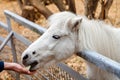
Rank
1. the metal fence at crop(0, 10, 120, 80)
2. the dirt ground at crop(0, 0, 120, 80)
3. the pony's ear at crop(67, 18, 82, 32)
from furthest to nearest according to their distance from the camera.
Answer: the dirt ground at crop(0, 0, 120, 80)
the pony's ear at crop(67, 18, 82, 32)
the metal fence at crop(0, 10, 120, 80)

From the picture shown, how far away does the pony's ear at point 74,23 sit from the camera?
7.02ft

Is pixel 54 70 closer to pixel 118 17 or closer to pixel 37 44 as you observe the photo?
pixel 37 44

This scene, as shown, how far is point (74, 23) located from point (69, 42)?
0.15m

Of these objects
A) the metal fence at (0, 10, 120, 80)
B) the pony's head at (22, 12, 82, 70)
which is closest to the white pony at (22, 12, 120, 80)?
the pony's head at (22, 12, 82, 70)

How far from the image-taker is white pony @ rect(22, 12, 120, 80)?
2.17 metres

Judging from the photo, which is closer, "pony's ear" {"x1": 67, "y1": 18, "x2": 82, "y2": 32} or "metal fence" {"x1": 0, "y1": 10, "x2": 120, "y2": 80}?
"metal fence" {"x1": 0, "y1": 10, "x2": 120, "y2": 80}

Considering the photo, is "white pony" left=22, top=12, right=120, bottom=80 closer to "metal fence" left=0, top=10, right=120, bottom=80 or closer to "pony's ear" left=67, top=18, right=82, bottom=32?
"pony's ear" left=67, top=18, right=82, bottom=32

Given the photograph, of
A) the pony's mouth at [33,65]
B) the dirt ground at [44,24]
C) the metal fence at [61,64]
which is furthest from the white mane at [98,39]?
the dirt ground at [44,24]

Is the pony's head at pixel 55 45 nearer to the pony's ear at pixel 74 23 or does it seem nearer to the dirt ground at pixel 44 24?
the pony's ear at pixel 74 23

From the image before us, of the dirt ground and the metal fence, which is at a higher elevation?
the metal fence

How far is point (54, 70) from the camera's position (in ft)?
9.53

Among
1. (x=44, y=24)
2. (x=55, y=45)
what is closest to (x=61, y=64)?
(x=55, y=45)

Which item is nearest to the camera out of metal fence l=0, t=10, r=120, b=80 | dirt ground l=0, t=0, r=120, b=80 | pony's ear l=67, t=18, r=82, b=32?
metal fence l=0, t=10, r=120, b=80

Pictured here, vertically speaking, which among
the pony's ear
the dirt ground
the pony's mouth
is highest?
the pony's ear
